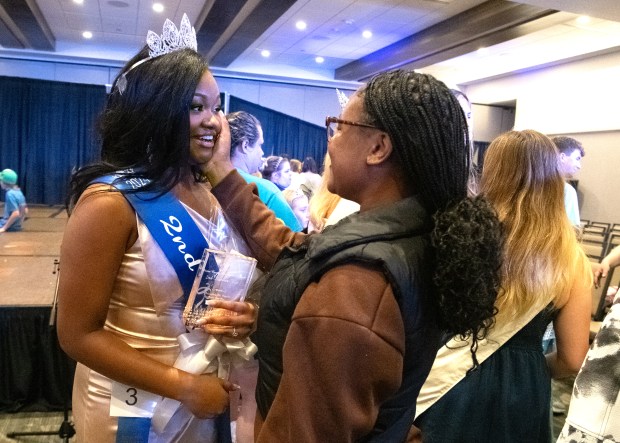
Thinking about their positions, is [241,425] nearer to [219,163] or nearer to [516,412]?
[219,163]

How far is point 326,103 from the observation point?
1152 cm

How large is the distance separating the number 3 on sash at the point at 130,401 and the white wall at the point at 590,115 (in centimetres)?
744

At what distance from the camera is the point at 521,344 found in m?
1.48

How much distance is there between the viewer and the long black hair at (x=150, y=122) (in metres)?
1.01

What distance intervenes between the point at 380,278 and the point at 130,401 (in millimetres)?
613

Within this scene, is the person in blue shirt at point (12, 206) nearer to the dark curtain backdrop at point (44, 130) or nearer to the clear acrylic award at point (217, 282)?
the dark curtain backdrop at point (44, 130)

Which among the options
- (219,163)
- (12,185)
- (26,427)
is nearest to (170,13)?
(12,185)

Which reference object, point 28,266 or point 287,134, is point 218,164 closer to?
point 28,266

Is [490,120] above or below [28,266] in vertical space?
above

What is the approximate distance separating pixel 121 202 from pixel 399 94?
54 centimetres

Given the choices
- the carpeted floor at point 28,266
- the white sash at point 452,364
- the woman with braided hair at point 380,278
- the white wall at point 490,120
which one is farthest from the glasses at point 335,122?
the white wall at point 490,120

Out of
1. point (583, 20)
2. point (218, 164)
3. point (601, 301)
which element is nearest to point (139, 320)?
point (218, 164)

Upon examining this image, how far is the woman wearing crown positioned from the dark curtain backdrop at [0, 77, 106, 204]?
33.3ft

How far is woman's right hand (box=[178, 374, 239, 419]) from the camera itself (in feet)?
3.15
